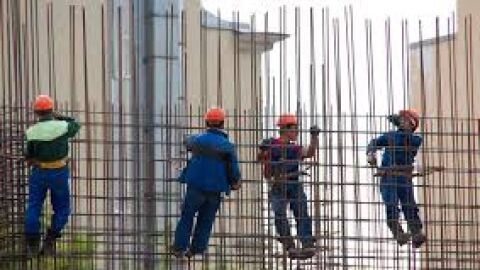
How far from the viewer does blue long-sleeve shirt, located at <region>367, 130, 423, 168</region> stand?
489 inches

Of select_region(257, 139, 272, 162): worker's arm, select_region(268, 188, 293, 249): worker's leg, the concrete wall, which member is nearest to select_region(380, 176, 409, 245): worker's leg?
the concrete wall

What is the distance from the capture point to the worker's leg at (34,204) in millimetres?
11352

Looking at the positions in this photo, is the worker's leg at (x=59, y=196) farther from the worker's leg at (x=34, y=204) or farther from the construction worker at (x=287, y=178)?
the construction worker at (x=287, y=178)

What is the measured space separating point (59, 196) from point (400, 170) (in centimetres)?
362

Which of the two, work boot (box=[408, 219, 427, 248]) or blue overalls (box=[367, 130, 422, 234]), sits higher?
blue overalls (box=[367, 130, 422, 234])

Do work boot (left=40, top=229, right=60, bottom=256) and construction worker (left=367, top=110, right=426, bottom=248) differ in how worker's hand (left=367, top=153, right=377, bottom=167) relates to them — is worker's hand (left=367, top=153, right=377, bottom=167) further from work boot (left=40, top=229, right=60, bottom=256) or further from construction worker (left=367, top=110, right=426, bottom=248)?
work boot (left=40, top=229, right=60, bottom=256)

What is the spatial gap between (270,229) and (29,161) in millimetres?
3069

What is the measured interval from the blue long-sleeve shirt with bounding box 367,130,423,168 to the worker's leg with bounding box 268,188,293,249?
3.47 feet

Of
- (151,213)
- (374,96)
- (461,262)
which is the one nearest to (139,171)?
(151,213)

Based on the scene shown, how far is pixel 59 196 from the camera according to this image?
11375mm

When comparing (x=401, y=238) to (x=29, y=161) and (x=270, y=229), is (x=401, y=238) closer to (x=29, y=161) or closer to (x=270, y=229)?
(x=270, y=229)

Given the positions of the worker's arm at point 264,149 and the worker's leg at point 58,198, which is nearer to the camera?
the worker's leg at point 58,198

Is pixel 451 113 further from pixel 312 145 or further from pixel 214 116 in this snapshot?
pixel 214 116

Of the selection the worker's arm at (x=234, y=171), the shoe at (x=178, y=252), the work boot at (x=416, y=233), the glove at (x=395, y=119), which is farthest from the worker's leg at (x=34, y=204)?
the work boot at (x=416, y=233)
